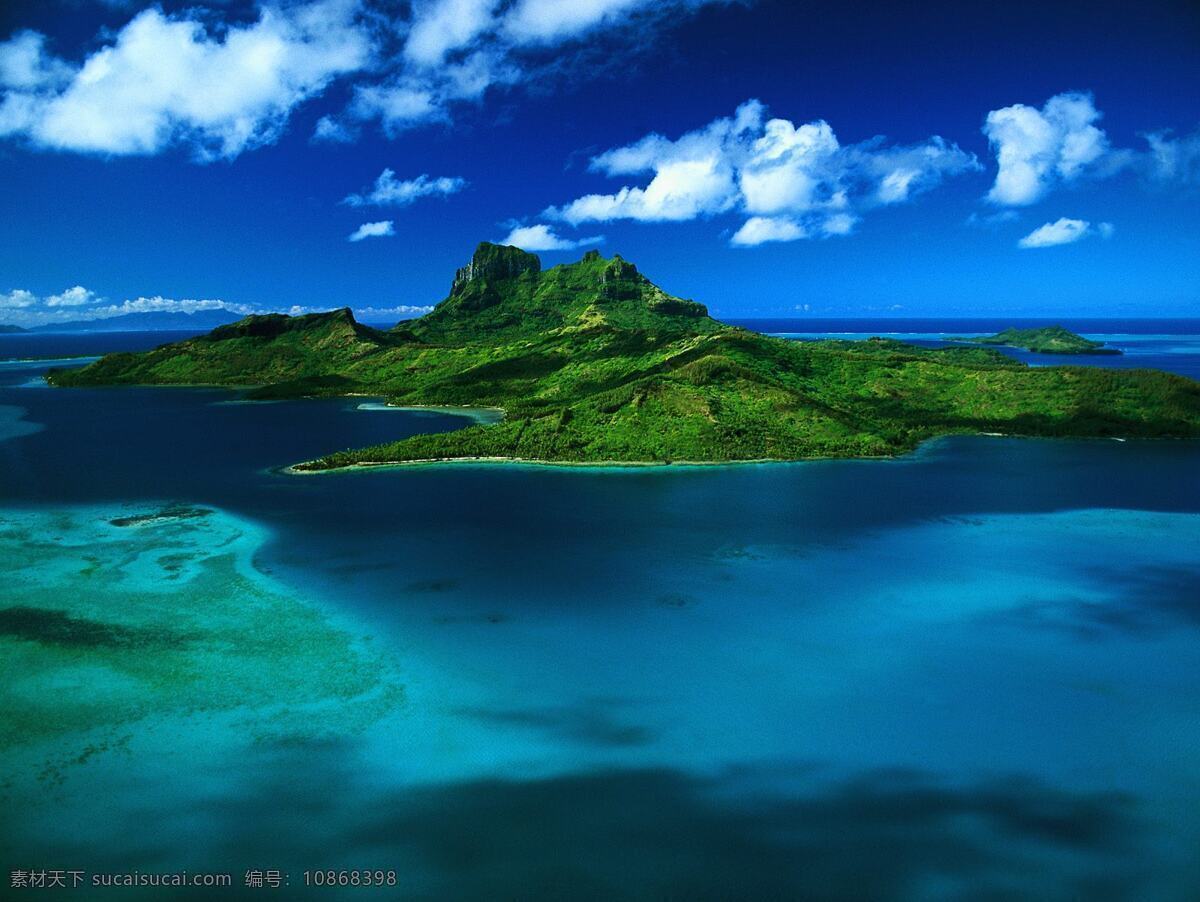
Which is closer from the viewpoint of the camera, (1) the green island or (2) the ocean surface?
(2) the ocean surface

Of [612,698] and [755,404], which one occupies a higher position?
[755,404]

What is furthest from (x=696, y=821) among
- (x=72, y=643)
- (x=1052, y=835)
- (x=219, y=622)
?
(x=72, y=643)

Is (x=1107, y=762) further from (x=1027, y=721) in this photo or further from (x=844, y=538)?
(x=844, y=538)

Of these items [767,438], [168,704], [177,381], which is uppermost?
[177,381]

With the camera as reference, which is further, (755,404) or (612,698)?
(755,404)

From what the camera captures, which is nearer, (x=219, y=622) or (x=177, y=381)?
(x=219, y=622)

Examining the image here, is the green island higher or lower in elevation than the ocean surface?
higher

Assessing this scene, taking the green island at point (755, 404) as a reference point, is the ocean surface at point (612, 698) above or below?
below

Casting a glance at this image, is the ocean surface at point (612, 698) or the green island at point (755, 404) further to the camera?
the green island at point (755, 404)
